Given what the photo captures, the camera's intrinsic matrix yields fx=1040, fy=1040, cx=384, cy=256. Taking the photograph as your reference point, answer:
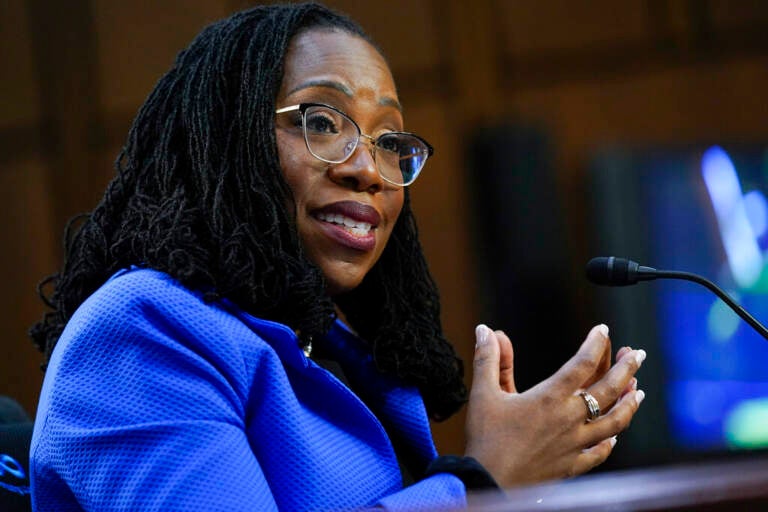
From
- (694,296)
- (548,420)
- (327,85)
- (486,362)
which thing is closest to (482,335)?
(486,362)

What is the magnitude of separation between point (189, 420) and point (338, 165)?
1.61 ft

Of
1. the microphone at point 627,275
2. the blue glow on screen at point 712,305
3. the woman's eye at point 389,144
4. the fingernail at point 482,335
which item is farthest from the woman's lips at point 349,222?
the blue glow on screen at point 712,305

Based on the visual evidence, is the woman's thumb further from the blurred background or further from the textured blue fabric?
the blurred background

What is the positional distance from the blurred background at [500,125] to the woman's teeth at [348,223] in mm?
2089

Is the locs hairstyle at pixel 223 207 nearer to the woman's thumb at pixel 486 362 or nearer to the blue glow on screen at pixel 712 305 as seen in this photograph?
the woman's thumb at pixel 486 362

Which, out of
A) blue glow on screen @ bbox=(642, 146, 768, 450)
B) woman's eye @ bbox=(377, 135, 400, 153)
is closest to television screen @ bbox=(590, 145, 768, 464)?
blue glow on screen @ bbox=(642, 146, 768, 450)

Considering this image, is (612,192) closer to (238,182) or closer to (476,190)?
(476,190)

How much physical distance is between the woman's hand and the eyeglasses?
341 mm

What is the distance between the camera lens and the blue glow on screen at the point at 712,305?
11.5ft

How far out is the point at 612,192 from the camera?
3623 millimetres

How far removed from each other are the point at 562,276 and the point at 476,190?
440 millimetres

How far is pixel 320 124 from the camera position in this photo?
150 centimetres

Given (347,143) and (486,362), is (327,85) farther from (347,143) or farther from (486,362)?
(486,362)

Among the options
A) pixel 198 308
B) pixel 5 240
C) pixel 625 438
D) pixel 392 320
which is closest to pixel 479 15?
pixel 625 438
